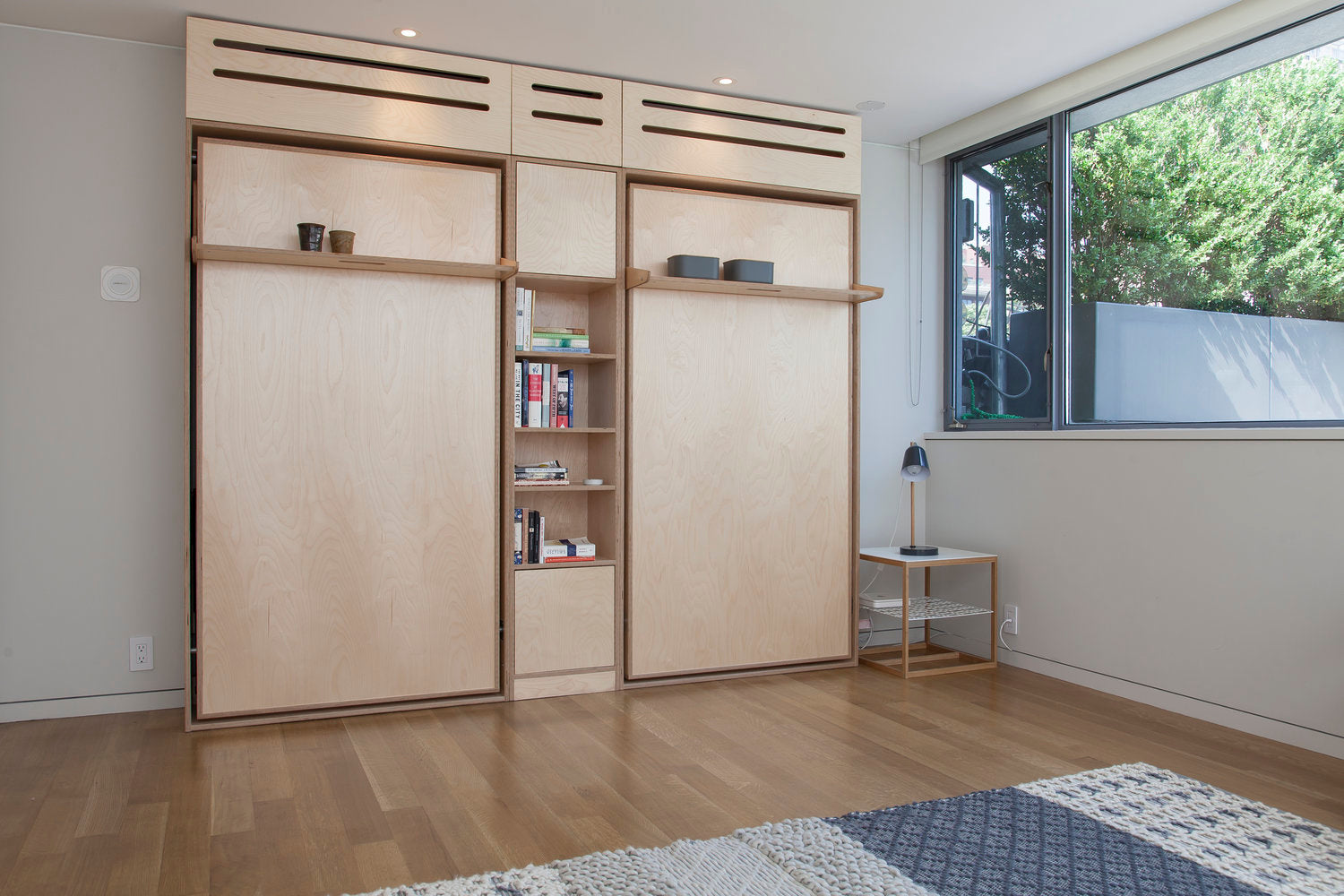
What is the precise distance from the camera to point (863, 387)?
191 inches

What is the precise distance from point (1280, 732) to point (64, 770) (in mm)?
3961

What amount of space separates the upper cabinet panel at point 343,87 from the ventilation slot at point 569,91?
14cm

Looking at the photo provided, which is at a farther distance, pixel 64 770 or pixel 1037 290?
pixel 1037 290

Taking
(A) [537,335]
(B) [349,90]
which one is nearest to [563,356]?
(A) [537,335]

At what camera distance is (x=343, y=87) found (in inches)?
140

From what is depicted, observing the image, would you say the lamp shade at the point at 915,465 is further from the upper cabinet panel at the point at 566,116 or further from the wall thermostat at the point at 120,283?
the wall thermostat at the point at 120,283

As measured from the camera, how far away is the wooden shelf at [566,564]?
3.86 meters

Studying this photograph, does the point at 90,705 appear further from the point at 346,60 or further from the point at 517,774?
the point at 346,60

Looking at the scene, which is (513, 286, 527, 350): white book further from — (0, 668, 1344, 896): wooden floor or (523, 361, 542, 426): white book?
(0, 668, 1344, 896): wooden floor

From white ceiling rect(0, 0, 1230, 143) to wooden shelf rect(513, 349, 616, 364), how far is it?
1157 millimetres

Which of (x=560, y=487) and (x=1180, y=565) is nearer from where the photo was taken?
(x=1180, y=565)

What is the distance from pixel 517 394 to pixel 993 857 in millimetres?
2403

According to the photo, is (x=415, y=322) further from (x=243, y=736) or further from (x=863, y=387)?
(x=863, y=387)

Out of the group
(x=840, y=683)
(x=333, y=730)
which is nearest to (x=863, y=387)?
(x=840, y=683)
